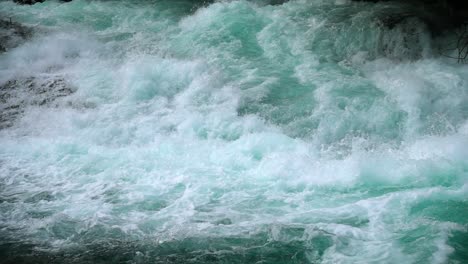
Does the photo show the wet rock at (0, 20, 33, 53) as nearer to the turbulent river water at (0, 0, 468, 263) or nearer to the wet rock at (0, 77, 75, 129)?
the turbulent river water at (0, 0, 468, 263)

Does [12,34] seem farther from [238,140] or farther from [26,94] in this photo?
[238,140]

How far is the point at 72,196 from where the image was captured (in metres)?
6.65

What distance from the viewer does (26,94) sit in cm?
992

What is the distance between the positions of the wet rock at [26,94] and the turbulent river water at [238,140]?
0.16 ft

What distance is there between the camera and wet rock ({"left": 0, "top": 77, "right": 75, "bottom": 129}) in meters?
9.29

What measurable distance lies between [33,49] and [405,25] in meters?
8.92

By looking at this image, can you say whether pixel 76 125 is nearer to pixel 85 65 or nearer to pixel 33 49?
pixel 85 65

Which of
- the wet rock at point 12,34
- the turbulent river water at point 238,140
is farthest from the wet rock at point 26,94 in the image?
the wet rock at point 12,34

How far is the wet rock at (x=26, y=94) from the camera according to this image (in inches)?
366

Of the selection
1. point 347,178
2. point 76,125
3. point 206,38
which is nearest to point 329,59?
point 206,38

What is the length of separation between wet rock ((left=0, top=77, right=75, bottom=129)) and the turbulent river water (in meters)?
0.05

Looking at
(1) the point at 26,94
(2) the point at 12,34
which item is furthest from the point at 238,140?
(2) the point at 12,34

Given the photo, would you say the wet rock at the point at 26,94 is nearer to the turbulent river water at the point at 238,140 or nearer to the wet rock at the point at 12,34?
the turbulent river water at the point at 238,140

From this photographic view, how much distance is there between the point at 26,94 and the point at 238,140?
5178 mm
